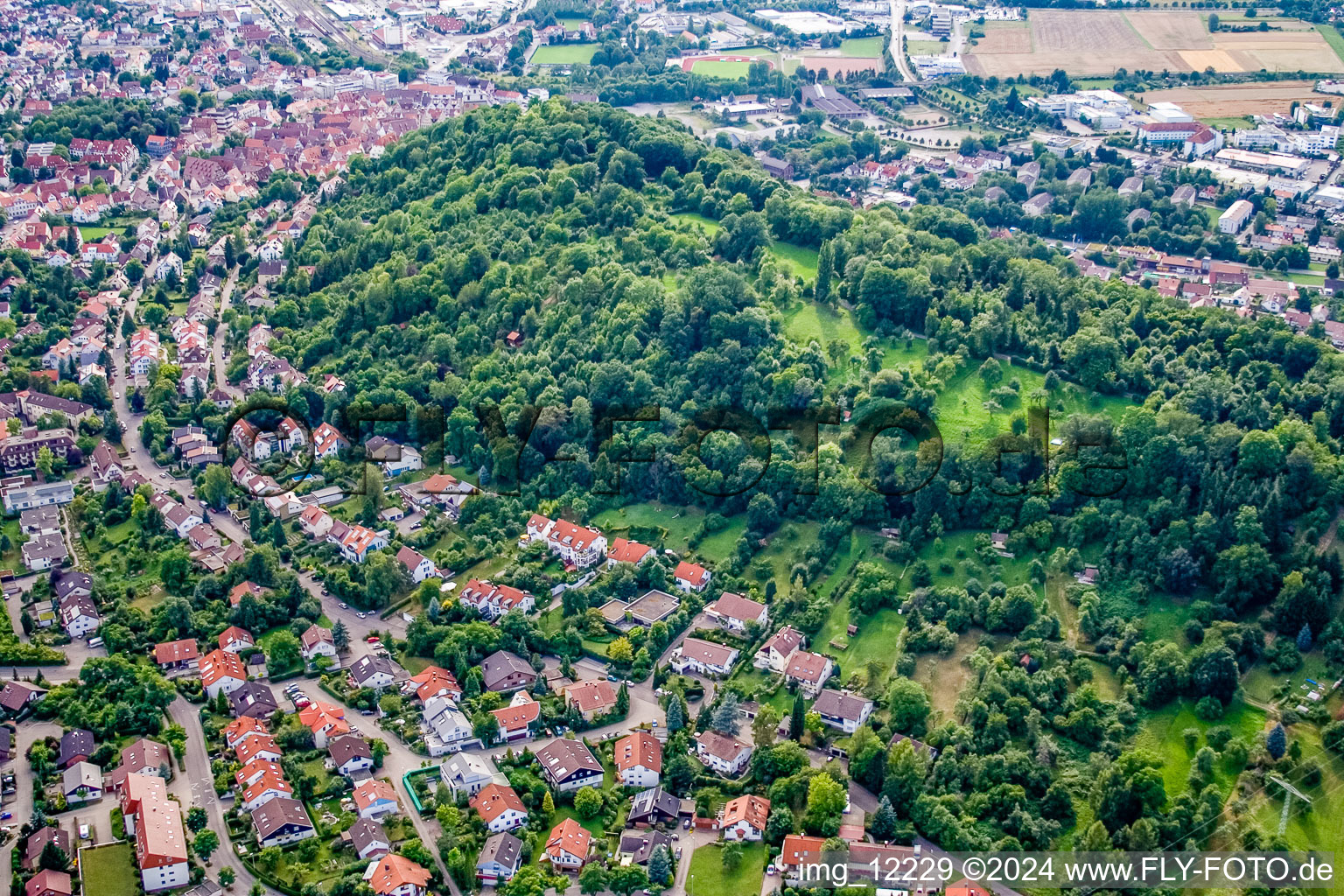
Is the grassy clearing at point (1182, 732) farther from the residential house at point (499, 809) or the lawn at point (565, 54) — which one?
the lawn at point (565, 54)

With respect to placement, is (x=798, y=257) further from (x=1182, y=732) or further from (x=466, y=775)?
(x=466, y=775)

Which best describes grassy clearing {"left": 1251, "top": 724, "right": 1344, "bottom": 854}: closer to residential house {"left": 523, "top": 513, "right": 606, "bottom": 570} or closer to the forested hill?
the forested hill

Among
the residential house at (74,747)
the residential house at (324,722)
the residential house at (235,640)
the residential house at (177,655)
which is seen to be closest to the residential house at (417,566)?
the residential house at (235,640)

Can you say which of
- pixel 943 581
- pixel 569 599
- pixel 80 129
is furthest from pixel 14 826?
pixel 80 129

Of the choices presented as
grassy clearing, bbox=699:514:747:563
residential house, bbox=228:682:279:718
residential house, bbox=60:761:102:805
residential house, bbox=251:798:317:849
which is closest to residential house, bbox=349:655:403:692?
residential house, bbox=228:682:279:718

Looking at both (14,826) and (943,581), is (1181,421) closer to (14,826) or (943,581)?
(943,581)

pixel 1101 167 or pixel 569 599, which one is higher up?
pixel 1101 167
